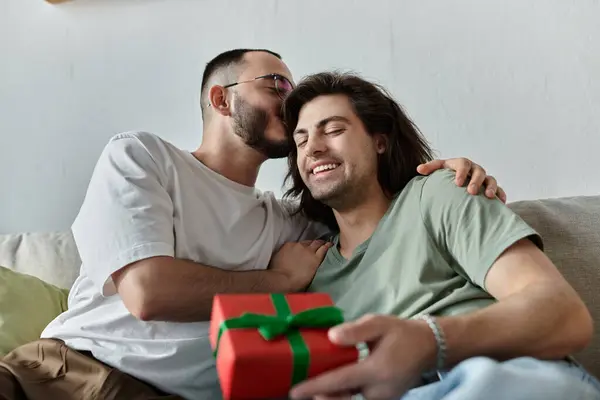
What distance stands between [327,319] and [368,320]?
0.18 ft

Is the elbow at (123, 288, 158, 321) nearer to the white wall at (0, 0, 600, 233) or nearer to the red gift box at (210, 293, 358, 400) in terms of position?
the red gift box at (210, 293, 358, 400)

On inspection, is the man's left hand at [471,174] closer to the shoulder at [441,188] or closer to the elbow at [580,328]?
the shoulder at [441,188]

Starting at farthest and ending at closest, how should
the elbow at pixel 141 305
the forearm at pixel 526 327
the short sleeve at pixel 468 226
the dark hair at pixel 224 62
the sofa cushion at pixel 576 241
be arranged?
1. the dark hair at pixel 224 62
2. the sofa cushion at pixel 576 241
3. the elbow at pixel 141 305
4. the short sleeve at pixel 468 226
5. the forearm at pixel 526 327

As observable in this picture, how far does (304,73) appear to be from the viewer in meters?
1.91

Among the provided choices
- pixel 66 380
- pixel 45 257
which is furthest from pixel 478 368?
pixel 45 257

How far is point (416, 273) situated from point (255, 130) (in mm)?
598

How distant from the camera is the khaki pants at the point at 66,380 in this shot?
3.66ft

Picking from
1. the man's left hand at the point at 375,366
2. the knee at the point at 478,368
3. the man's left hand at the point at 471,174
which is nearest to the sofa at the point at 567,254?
the man's left hand at the point at 471,174

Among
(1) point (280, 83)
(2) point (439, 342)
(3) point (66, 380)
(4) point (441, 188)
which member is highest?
(1) point (280, 83)

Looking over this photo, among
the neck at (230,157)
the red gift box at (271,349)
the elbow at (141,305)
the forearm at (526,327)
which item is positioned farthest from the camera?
the neck at (230,157)

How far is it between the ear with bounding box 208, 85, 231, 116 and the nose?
0.33 m

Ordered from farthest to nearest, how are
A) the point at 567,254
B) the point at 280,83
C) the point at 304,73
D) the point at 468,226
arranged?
the point at 304,73, the point at 280,83, the point at 567,254, the point at 468,226

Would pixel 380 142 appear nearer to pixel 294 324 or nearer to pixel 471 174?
pixel 471 174

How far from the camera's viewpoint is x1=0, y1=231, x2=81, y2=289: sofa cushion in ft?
5.29
